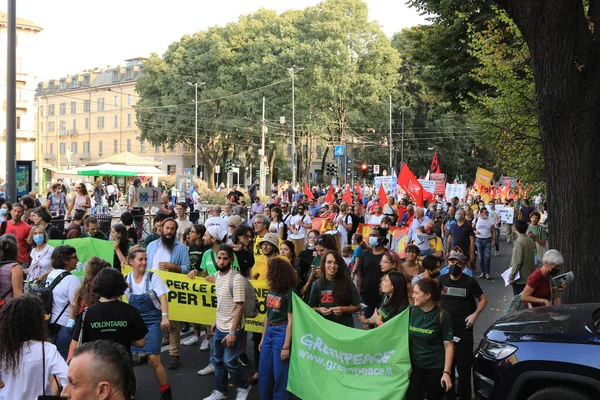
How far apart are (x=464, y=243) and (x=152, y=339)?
349 inches

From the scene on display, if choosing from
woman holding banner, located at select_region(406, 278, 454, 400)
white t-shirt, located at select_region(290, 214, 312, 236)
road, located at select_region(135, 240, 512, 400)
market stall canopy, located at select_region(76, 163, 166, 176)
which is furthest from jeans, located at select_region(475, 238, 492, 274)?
market stall canopy, located at select_region(76, 163, 166, 176)

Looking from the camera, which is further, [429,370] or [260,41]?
[260,41]

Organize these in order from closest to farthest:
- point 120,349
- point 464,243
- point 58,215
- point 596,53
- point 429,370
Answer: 1. point 120,349
2. point 429,370
3. point 596,53
4. point 464,243
5. point 58,215

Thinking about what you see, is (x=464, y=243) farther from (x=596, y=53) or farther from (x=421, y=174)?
(x=421, y=174)

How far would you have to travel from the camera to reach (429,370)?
19.0 feet

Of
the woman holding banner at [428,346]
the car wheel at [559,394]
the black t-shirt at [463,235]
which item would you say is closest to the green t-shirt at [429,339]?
the woman holding banner at [428,346]

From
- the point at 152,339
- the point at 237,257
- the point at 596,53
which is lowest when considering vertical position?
the point at 152,339

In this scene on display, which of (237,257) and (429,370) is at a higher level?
(237,257)

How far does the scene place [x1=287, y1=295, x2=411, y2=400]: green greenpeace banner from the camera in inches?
231

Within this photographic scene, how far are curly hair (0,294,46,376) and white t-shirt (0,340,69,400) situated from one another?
0.11 ft

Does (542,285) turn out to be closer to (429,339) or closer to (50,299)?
(429,339)

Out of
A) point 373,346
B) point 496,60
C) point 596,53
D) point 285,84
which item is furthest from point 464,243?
point 285,84

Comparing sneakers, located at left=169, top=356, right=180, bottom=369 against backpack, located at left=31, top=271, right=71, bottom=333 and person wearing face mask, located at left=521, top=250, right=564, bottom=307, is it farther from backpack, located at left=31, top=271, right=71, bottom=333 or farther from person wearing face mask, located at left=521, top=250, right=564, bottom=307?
person wearing face mask, located at left=521, top=250, right=564, bottom=307

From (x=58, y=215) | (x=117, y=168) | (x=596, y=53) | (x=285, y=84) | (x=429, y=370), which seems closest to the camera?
(x=429, y=370)
